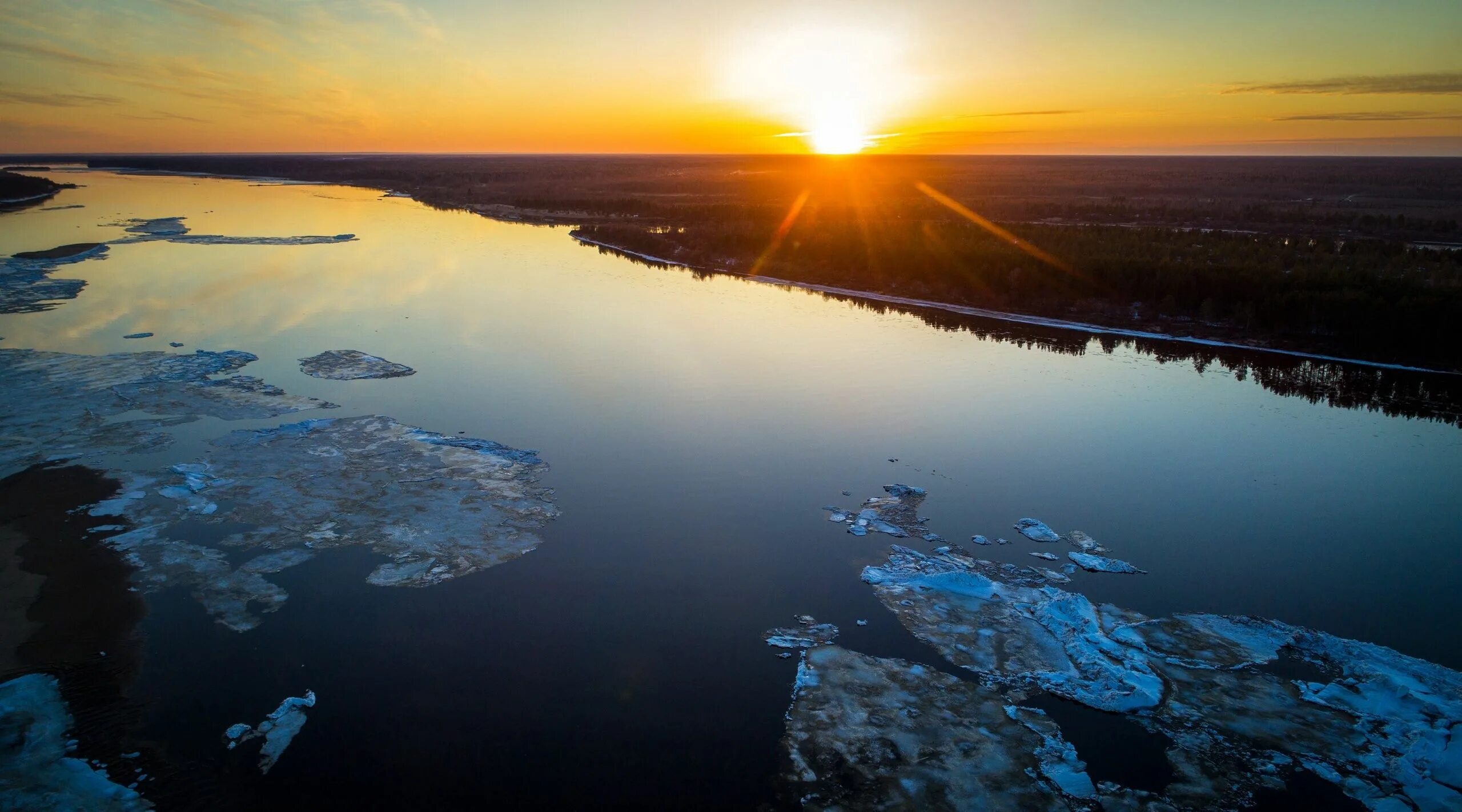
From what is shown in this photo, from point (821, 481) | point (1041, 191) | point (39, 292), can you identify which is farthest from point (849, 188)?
point (821, 481)

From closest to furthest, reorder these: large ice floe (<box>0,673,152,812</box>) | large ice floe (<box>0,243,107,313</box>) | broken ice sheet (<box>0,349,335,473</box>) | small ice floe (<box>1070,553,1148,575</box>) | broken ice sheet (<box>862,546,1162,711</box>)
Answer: large ice floe (<box>0,673,152,812</box>), broken ice sheet (<box>862,546,1162,711</box>), small ice floe (<box>1070,553,1148,575</box>), broken ice sheet (<box>0,349,335,473</box>), large ice floe (<box>0,243,107,313</box>)

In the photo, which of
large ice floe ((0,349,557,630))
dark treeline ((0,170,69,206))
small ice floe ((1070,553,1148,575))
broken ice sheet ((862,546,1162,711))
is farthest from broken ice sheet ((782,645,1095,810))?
dark treeline ((0,170,69,206))

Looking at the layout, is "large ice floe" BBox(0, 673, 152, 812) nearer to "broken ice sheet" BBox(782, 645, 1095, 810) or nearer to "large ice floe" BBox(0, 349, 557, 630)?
"large ice floe" BBox(0, 349, 557, 630)

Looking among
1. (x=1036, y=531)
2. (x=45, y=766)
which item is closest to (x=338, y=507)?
(x=45, y=766)

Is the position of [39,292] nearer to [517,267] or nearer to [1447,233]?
[517,267]

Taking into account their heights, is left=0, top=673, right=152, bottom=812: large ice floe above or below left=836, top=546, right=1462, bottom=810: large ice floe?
below

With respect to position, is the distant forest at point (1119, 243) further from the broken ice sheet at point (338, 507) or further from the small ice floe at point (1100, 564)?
the broken ice sheet at point (338, 507)

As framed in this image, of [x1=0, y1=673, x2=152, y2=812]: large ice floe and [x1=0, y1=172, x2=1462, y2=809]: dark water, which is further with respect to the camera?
[x1=0, y1=172, x2=1462, y2=809]: dark water

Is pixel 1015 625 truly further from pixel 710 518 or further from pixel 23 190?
pixel 23 190
